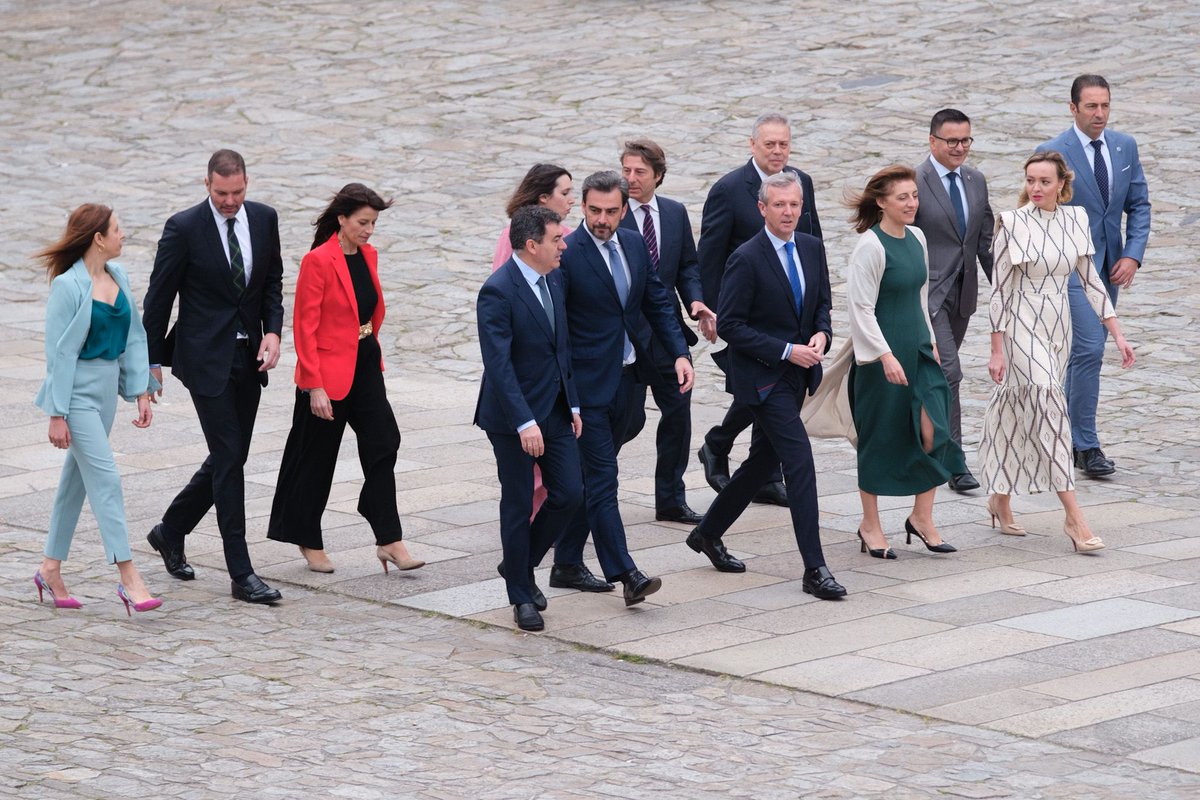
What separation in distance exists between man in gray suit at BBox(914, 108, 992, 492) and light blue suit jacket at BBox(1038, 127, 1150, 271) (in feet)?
2.56

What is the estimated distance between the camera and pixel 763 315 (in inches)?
323

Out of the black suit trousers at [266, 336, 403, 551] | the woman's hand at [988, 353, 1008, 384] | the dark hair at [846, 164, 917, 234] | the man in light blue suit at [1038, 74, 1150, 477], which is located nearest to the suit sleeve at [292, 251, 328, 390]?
the black suit trousers at [266, 336, 403, 551]

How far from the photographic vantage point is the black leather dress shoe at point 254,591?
8.09 metres

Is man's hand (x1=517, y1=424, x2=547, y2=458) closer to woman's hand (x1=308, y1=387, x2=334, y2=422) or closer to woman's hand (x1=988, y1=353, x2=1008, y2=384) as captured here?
woman's hand (x1=308, y1=387, x2=334, y2=422)

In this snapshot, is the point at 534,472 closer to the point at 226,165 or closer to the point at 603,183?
the point at 603,183

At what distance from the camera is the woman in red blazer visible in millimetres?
8227

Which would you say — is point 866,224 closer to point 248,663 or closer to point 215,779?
point 248,663

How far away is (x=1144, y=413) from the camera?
11641 millimetres

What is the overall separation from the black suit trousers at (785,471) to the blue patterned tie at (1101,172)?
323 cm

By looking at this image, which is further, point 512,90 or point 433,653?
point 512,90

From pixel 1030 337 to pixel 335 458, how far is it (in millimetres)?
3418

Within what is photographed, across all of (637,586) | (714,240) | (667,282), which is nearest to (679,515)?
(667,282)

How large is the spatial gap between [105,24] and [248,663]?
1953cm

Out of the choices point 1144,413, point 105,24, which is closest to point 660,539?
point 1144,413
